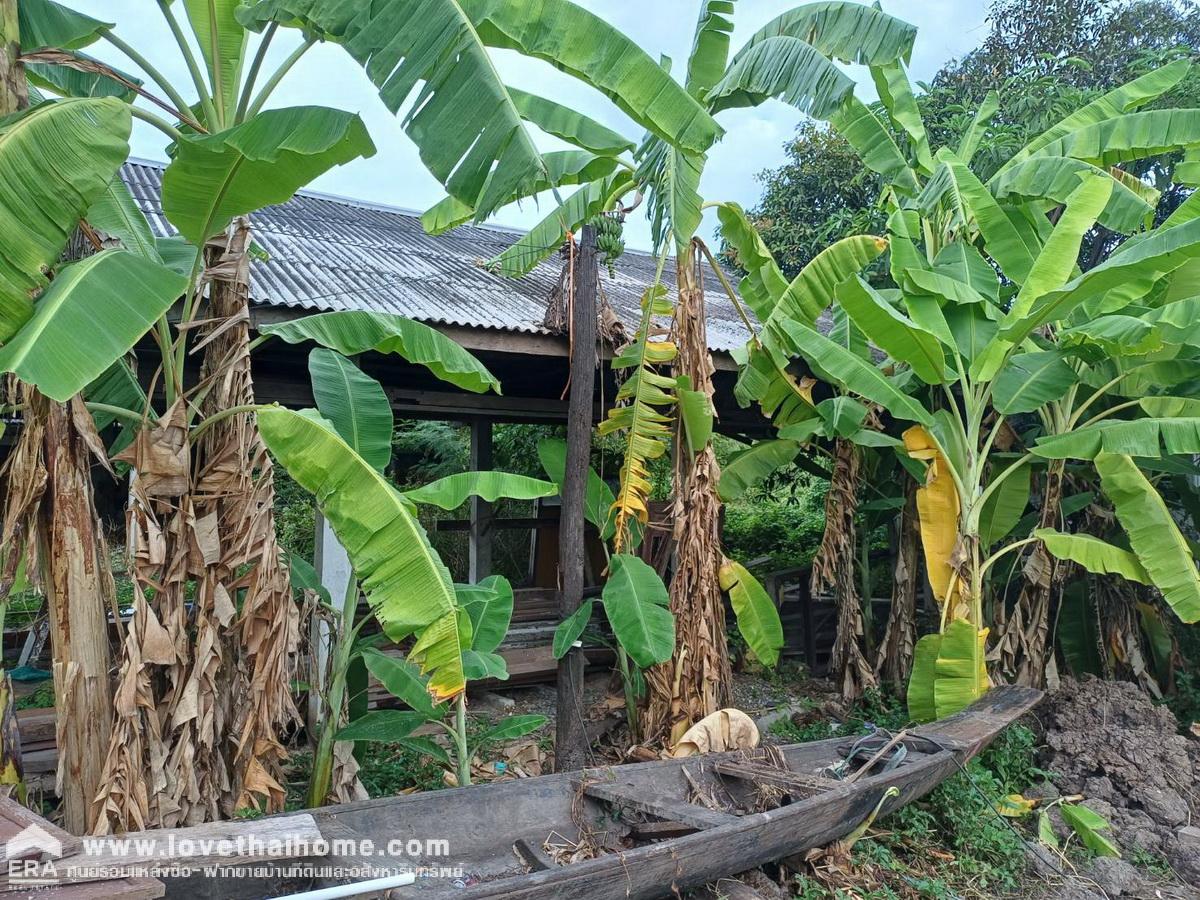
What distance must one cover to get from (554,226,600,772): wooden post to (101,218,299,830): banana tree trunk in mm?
1818

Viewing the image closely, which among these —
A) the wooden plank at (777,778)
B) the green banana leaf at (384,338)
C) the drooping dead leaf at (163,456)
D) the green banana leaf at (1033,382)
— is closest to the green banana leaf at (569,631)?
the wooden plank at (777,778)

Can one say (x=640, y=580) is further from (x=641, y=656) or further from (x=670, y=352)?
(x=670, y=352)

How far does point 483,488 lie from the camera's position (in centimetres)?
407

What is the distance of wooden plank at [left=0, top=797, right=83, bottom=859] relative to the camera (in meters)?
2.24

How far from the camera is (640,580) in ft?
16.6

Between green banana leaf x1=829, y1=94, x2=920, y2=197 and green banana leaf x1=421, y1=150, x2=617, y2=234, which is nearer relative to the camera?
green banana leaf x1=421, y1=150, x2=617, y2=234

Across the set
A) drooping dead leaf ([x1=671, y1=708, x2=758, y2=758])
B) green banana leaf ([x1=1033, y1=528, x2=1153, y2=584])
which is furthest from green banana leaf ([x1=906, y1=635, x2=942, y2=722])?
drooping dead leaf ([x1=671, y1=708, x2=758, y2=758])

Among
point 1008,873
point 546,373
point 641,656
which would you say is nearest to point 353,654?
point 641,656

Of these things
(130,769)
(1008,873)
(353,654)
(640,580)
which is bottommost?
(1008,873)

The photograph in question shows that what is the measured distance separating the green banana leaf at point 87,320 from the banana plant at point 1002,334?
3.68 metres

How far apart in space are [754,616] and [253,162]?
14.0ft

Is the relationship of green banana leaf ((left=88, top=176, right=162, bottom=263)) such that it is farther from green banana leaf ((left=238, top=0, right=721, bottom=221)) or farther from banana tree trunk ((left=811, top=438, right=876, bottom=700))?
banana tree trunk ((left=811, top=438, right=876, bottom=700))

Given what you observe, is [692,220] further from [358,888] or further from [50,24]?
[358,888]

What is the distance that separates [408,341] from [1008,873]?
414cm
